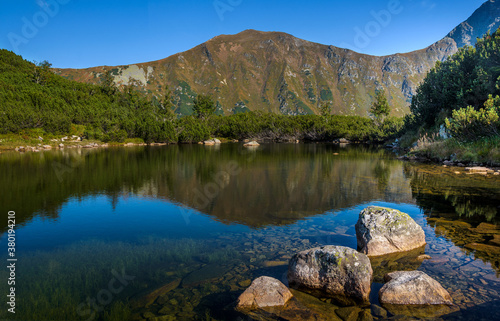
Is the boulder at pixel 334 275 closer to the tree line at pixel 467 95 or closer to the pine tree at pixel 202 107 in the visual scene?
the tree line at pixel 467 95

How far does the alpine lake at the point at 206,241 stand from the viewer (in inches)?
328

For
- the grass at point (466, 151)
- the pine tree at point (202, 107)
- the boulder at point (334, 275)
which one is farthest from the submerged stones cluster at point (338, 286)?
the pine tree at point (202, 107)

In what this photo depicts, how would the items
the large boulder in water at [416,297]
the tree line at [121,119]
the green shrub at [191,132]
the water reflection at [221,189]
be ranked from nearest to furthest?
the large boulder in water at [416,297] → the water reflection at [221,189] → the tree line at [121,119] → the green shrub at [191,132]

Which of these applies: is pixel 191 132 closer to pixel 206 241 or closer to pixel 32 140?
pixel 32 140

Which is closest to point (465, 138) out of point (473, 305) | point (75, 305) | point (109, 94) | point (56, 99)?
point (473, 305)

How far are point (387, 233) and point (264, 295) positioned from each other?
6.24 meters

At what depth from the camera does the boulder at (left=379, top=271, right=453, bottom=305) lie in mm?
8039

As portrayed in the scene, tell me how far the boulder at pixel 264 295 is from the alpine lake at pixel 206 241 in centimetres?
40

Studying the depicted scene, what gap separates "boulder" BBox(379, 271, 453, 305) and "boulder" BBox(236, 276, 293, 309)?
→ 2.79m

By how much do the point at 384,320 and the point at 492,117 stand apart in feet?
128

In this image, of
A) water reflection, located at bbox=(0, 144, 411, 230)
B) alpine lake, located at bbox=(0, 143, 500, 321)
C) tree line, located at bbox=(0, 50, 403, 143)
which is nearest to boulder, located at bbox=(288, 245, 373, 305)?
alpine lake, located at bbox=(0, 143, 500, 321)

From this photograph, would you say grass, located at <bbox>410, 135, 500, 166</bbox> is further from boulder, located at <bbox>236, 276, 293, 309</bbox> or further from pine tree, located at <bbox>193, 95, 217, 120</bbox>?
pine tree, located at <bbox>193, 95, 217, 120</bbox>

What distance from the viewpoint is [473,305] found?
799 centimetres

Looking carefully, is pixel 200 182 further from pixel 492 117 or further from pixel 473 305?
pixel 492 117
